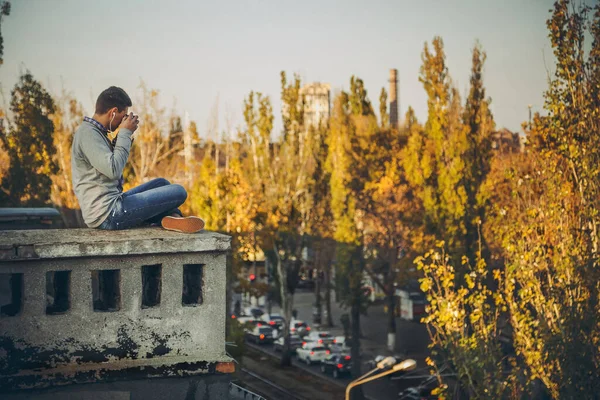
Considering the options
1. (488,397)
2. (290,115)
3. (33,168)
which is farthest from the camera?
(290,115)

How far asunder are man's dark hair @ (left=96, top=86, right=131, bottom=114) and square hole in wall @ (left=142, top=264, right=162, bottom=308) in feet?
5.15

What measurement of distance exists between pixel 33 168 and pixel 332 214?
15.7m

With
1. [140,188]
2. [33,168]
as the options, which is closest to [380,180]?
[33,168]

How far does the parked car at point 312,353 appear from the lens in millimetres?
42062

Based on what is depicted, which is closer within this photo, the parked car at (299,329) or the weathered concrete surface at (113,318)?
the weathered concrete surface at (113,318)

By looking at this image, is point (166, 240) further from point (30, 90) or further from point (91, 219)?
point (30, 90)

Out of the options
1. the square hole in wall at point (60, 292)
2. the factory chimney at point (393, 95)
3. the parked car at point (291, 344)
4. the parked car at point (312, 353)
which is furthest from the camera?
the factory chimney at point (393, 95)

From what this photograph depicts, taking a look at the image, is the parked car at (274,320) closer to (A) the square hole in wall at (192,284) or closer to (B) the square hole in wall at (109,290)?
(A) the square hole in wall at (192,284)

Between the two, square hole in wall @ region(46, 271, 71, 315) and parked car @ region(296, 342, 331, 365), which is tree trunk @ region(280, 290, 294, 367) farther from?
square hole in wall @ region(46, 271, 71, 315)

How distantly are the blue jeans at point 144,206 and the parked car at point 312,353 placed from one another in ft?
112

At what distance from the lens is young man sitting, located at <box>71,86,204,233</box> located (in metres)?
7.73

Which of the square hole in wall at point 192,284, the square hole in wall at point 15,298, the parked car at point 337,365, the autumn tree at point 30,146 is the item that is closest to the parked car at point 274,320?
the parked car at point 337,365

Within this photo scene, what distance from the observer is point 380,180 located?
45.2 m

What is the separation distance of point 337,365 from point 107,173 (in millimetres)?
32730
